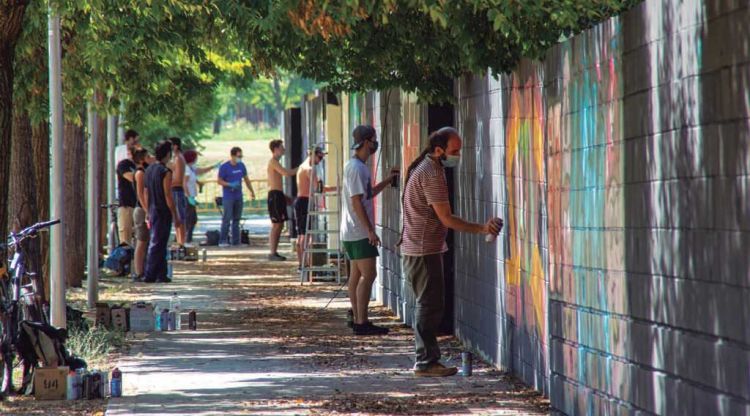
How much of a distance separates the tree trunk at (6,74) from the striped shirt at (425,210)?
286 cm

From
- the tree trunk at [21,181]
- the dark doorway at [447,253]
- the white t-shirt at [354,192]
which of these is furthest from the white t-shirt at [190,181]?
the dark doorway at [447,253]

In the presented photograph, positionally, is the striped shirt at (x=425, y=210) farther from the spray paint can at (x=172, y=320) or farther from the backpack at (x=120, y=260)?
the backpack at (x=120, y=260)

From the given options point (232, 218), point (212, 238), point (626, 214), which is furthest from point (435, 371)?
point (212, 238)

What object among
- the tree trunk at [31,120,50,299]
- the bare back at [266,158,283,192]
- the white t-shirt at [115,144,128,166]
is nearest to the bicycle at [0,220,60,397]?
the tree trunk at [31,120,50,299]

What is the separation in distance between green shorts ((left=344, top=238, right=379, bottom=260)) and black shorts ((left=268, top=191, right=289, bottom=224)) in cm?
1163

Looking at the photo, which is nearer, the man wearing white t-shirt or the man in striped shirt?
the man in striped shirt

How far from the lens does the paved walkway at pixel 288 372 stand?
1052 cm

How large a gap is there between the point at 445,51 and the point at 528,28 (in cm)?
191

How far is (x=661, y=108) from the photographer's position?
24.4 feet

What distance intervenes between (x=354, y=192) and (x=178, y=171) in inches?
480

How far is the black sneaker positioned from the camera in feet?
49.2

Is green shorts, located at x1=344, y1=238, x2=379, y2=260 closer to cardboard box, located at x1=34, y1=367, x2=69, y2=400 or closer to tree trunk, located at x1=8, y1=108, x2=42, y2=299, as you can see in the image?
tree trunk, located at x1=8, y1=108, x2=42, y2=299

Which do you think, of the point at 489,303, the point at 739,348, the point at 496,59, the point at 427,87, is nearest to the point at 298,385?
the point at 489,303

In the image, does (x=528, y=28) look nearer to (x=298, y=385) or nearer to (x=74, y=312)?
(x=298, y=385)
